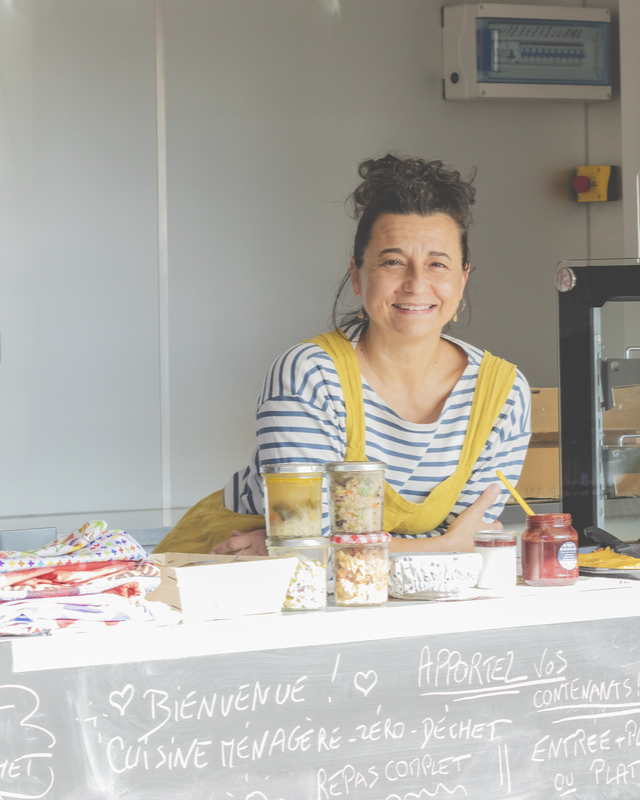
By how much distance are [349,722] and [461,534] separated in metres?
0.51

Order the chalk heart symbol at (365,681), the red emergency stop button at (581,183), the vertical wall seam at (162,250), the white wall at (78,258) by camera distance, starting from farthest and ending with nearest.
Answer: the red emergency stop button at (581,183), the vertical wall seam at (162,250), the white wall at (78,258), the chalk heart symbol at (365,681)

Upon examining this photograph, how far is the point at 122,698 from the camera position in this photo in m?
0.92

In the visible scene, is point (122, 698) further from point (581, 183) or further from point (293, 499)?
point (581, 183)

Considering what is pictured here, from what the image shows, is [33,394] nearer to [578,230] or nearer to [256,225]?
[256,225]

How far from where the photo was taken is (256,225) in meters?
2.94

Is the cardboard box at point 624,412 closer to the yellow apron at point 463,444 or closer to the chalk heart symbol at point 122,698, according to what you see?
the yellow apron at point 463,444

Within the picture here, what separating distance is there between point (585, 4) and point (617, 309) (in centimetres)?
229

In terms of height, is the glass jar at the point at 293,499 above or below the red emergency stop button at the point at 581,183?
below

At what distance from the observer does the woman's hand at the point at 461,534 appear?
1.42m

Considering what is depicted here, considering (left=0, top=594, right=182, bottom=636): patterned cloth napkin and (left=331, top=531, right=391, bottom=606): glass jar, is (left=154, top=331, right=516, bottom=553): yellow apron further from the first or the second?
(left=0, top=594, right=182, bottom=636): patterned cloth napkin

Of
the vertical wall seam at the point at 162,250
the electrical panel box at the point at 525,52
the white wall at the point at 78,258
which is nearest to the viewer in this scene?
the white wall at the point at 78,258

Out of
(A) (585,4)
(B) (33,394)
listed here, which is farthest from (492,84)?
(B) (33,394)

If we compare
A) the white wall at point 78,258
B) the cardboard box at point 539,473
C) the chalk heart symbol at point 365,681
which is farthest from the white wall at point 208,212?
the chalk heart symbol at point 365,681

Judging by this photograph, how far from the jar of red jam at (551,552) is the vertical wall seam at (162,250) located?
182 cm
